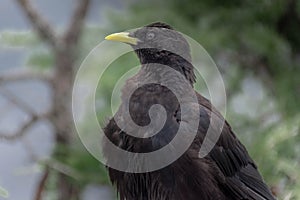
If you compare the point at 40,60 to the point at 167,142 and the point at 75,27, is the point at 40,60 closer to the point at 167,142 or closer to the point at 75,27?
the point at 75,27

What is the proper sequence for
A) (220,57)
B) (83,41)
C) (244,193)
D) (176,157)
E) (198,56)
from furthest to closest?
(83,41)
(220,57)
(198,56)
(244,193)
(176,157)

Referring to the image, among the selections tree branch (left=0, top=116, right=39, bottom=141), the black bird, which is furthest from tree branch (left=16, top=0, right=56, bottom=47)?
the black bird

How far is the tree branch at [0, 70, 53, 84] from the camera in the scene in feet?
7.26

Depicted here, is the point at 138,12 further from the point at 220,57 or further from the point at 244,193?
the point at 244,193

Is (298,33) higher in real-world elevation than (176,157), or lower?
higher

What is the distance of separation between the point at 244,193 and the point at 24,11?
3.46 feet

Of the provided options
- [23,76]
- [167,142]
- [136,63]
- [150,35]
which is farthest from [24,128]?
[167,142]

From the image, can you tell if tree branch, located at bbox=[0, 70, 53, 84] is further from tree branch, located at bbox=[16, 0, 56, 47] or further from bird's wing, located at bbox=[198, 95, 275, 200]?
bird's wing, located at bbox=[198, 95, 275, 200]

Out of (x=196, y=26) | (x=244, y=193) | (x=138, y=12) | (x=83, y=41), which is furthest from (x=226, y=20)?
(x=244, y=193)

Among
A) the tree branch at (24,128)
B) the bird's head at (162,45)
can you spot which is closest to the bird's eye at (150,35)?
the bird's head at (162,45)

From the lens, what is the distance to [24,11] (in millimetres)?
2309

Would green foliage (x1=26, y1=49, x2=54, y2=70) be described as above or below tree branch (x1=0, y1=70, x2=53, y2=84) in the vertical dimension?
above

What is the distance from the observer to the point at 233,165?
150cm

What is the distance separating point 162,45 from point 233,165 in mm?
251
